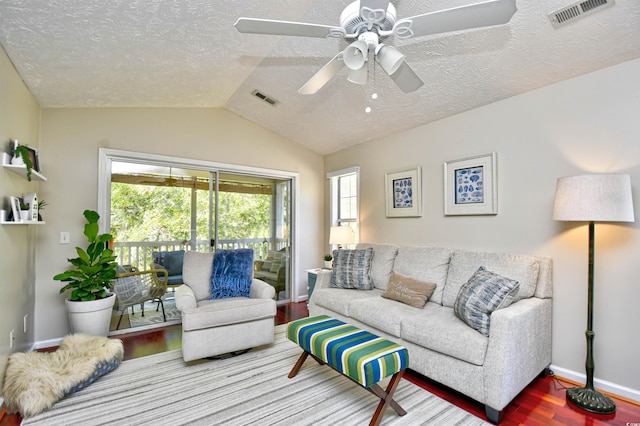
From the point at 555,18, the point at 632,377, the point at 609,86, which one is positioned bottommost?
the point at 632,377

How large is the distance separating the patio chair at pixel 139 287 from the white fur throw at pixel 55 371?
0.68 meters

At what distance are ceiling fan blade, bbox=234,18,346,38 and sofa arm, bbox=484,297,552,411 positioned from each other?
79.5 inches

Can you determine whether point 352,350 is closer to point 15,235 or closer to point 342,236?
point 342,236

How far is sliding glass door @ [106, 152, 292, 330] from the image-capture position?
11.8 feet

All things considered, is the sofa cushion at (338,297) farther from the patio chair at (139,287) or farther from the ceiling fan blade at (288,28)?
the ceiling fan blade at (288,28)

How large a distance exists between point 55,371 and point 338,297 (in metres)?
2.36

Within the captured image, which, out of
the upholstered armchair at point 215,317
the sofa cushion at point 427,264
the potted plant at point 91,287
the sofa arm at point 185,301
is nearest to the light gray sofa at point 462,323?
the sofa cushion at point 427,264

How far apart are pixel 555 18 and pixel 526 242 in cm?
172

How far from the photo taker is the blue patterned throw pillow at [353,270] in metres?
3.46

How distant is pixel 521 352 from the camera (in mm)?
2059

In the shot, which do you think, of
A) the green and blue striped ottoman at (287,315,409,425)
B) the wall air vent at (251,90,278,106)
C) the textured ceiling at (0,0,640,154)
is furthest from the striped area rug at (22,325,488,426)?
the wall air vent at (251,90,278,106)

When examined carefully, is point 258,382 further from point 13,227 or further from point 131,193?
point 131,193

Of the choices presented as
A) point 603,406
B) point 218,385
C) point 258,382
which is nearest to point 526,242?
point 603,406

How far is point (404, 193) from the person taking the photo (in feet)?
12.5
